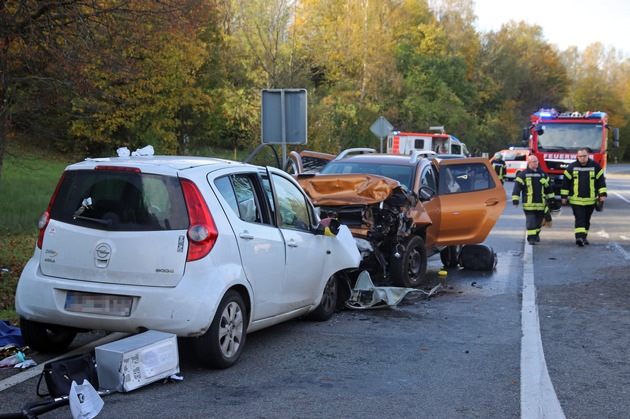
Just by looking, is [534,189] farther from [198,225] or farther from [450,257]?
[198,225]

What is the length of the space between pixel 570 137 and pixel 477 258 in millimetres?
15495

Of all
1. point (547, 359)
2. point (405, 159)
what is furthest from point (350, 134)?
point (547, 359)

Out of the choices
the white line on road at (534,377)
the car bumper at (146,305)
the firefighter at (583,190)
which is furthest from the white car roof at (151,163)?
the firefighter at (583,190)

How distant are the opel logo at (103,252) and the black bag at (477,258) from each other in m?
7.71

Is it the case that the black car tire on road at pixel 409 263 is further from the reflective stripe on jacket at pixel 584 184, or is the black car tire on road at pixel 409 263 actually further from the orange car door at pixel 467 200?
the reflective stripe on jacket at pixel 584 184

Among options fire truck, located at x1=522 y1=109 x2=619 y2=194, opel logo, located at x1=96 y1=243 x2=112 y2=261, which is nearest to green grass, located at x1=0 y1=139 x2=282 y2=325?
opel logo, located at x1=96 y1=243 x2=112 y2=261

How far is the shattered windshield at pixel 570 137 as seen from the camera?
1030 inches

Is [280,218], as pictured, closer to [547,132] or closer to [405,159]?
[405,159]

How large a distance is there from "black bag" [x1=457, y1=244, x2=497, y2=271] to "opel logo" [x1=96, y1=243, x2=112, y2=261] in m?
7.71

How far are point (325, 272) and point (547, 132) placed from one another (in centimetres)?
2035

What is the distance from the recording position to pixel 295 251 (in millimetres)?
7145

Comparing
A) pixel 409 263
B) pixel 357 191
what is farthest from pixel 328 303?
pixel 409 263

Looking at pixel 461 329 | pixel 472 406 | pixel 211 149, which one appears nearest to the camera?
pixel 472 406

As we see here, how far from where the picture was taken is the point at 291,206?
7527 mm
